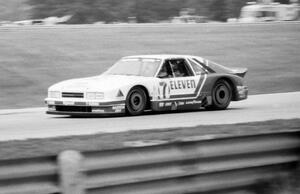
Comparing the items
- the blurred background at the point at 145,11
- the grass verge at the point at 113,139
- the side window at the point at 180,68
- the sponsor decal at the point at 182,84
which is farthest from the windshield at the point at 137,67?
the blurred background at the point at 145,11

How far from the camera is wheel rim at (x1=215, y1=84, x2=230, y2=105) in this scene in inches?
582

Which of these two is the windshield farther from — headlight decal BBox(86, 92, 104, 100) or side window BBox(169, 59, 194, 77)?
headlight decal BBox(86, 92, 104, 100)

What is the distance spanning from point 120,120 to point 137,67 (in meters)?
1.99

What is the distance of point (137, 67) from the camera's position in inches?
559

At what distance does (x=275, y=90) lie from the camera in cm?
2180

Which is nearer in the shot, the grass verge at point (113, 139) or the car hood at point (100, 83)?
the grass verge at point (113, 139)

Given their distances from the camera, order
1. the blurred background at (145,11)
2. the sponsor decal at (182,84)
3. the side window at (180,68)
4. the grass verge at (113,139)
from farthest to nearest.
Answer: the blurred background at (145,11), the side window at (180,68), the sponsor decal at (182,84), the grass verge at (113,139)

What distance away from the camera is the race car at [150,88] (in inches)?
508

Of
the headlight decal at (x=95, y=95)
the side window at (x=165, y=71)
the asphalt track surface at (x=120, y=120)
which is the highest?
the side window at (x=165, y=71)

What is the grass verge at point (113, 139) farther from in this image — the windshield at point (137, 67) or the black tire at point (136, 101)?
the windshield at point (137, 67)

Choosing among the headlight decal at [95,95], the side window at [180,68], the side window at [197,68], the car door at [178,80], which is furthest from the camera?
the side window at [197,68]

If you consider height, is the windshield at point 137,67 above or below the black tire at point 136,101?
above

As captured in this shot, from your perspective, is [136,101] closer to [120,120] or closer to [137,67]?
→ [120,120]

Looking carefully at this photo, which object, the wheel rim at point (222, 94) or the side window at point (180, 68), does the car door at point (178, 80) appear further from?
the wheel rim at point (222, 94)
